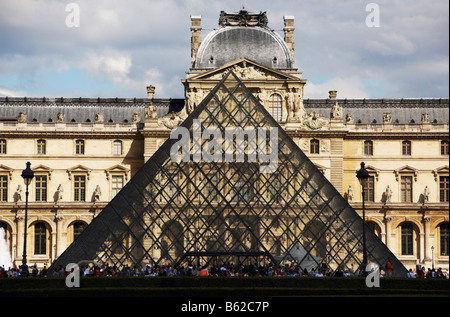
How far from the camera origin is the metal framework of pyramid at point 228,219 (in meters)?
32.2

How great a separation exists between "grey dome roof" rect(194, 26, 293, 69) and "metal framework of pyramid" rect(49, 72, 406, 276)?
919 inches

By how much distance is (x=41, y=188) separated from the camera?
5788 centimetres

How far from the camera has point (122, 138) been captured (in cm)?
5838

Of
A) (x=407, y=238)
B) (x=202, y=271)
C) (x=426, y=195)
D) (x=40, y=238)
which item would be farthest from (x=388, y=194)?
(x=202, y=271)

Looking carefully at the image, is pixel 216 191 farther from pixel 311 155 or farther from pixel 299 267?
pixel 311 155

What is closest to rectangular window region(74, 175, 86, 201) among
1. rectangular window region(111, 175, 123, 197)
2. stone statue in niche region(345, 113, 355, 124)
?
rectangular window region(111, 175, 123, 197)

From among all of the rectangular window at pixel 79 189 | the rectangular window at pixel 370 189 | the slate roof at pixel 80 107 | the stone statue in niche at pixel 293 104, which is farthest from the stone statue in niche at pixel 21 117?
the rectangular window at pixel 370 189

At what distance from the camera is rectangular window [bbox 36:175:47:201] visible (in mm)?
57844

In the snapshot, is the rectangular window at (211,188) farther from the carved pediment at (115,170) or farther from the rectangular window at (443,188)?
the rectangular window at (443,188)

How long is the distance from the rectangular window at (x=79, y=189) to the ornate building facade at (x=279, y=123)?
64 millimetres

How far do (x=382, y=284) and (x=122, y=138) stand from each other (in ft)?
111

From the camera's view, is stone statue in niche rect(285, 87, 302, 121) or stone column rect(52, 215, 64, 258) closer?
stone statue in niche rect(285, 87, 302, 121)

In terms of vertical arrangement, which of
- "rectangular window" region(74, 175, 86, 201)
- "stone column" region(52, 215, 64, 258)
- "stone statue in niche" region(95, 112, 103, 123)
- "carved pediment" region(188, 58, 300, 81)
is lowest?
"stone column" region(52, 215, 64, 258)

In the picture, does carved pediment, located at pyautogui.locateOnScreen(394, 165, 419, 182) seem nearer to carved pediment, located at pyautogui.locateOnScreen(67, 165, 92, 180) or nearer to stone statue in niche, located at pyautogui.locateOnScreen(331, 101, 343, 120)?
stone statue in niche, located at pyautogui.locateOnScreen(331, 101, 343, 120)
